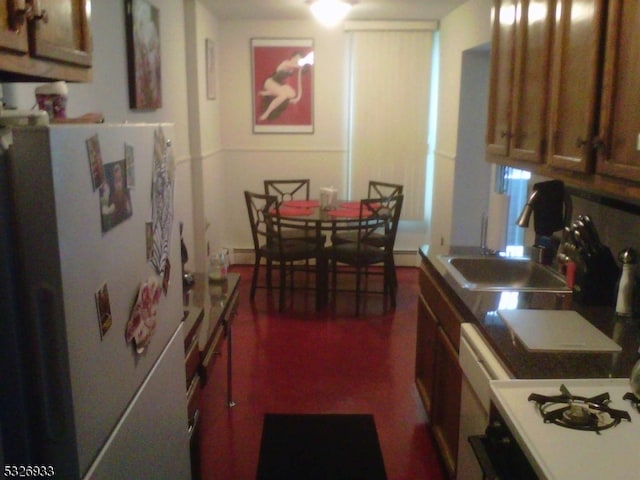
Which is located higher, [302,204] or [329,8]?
[329,8]

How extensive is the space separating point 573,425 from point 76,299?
1.07 m

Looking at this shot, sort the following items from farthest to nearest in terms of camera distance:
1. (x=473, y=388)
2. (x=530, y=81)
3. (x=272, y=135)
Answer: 1. (x=272, y=135)
2. (x=530, y=81)
3. (x=473, y=388)

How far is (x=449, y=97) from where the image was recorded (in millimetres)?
5094

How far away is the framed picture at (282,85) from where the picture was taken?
18.6ft

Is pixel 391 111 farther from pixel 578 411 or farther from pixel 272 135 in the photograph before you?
pixel 578 411

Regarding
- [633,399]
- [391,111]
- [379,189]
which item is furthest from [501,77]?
[379,189]

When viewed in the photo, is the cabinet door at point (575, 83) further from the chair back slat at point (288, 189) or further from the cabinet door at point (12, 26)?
the chair back slat at point (288, 189)

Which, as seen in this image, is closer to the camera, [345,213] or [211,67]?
[345,213]

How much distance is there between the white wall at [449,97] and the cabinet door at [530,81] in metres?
1.85

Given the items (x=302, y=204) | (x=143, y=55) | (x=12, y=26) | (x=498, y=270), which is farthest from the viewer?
(x=302, y=204)

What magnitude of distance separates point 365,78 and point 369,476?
13.3 ft

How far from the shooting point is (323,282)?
4773mm

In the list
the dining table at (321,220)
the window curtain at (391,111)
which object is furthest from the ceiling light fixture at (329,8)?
the dining table at (321,220)

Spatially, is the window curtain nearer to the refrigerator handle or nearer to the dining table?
the dining table
